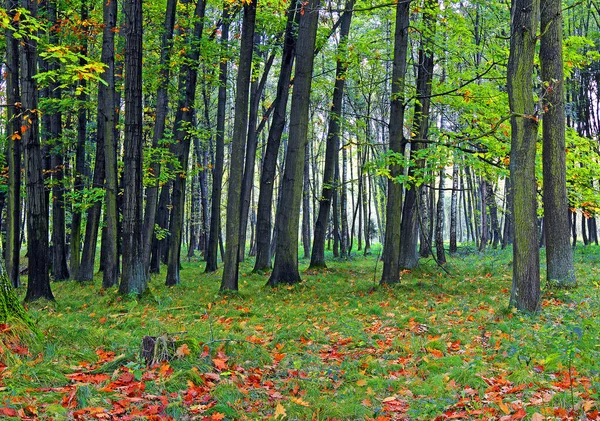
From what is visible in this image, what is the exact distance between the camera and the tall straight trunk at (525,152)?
7590 millimetres

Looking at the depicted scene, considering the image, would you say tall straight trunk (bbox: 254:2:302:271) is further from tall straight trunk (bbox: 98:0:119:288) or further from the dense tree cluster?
tall straight trunk (bbox: 98:0:119:288)

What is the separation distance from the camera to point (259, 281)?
1473 cm

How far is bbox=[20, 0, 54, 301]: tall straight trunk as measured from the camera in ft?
31.8

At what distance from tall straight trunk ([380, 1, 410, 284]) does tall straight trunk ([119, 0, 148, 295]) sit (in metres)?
Answer: 5.67

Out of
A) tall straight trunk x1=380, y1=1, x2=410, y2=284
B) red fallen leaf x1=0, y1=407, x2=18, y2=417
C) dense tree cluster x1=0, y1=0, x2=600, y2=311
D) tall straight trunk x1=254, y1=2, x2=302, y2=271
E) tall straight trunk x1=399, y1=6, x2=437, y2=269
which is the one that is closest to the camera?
red fallen leaf x1=0, y1=407, x2=18, y2=417

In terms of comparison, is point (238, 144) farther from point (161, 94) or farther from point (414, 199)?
point (414, 199)

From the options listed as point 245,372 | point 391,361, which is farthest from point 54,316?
point 391,361

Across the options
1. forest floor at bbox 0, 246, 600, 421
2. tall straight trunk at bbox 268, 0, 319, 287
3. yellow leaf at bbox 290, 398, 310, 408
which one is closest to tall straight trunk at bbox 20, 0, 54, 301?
forest floor at bbox 0, 246, 600, 421

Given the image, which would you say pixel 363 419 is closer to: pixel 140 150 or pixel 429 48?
pixel 140 150

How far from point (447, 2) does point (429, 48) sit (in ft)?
5.31

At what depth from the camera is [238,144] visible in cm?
1134

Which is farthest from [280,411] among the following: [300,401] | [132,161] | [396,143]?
[396,143]

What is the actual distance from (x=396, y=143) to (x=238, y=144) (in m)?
3.72

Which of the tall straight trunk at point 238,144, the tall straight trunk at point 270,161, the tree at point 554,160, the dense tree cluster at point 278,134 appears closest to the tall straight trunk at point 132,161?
the dense tree cluster at point 278,134
